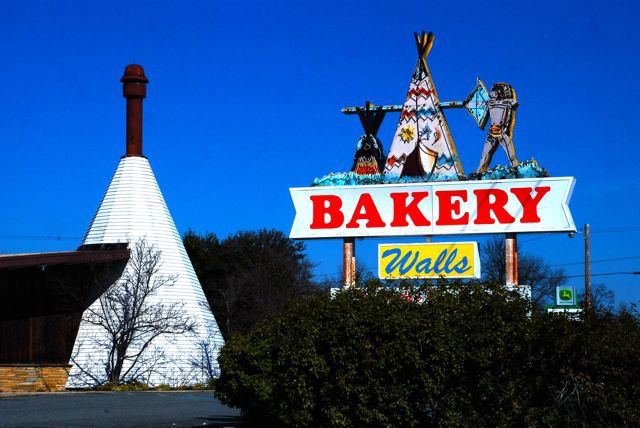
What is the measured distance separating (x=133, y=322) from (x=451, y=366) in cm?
2049

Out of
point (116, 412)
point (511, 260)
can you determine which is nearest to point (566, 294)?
point (511, 260)

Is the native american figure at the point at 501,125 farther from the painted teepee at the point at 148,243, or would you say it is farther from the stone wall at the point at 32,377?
the stone wall at the point at 32,377

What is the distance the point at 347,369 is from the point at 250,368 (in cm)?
187

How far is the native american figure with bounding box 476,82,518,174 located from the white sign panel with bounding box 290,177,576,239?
2.71 ft

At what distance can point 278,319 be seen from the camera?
15844mm

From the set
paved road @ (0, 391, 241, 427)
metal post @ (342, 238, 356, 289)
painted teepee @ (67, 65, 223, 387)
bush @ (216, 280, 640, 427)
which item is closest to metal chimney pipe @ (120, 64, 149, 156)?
painted teepee @ (67, 65, 223, 387)

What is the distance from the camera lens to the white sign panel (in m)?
20.7

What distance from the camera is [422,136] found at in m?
22.5

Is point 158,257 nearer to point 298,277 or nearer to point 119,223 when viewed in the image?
point 119,223

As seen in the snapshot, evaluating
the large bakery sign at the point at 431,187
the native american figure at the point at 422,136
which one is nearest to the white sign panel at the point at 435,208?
the large bakery sign at the point at 431,187

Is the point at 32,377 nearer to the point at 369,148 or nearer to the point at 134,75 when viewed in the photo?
the point at 134,75

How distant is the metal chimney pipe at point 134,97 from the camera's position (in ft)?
119

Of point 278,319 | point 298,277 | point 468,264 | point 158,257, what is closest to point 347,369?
point 278,319

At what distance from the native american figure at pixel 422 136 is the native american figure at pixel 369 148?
357mm
